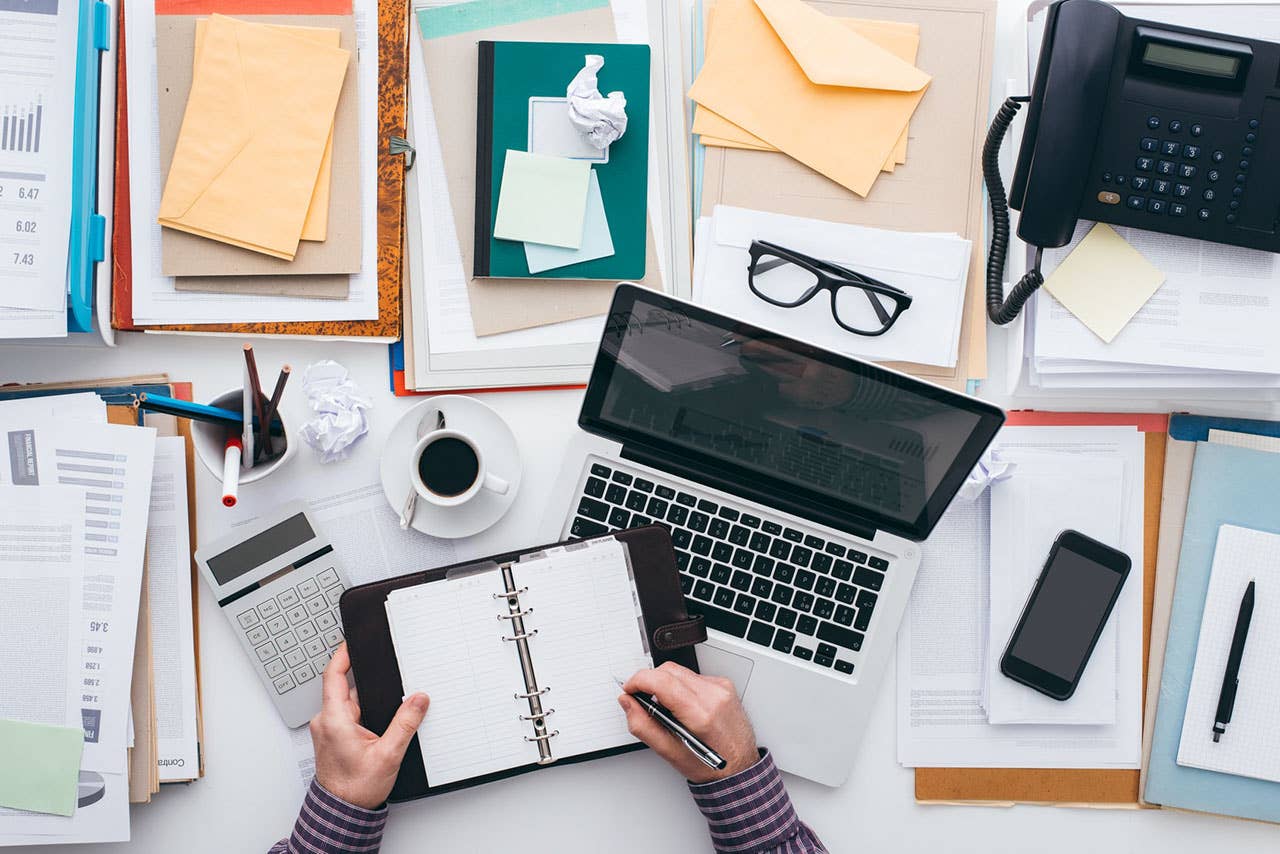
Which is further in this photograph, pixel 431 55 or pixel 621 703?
pixel 431 55

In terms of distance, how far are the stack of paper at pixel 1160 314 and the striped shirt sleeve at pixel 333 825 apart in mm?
841

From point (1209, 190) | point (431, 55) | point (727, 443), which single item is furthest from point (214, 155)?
point (1209, 190)

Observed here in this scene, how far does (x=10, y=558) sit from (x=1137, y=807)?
1.23 meters

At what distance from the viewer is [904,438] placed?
2.68ft

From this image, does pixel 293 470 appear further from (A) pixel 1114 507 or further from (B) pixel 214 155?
(A) pixel 1114 507

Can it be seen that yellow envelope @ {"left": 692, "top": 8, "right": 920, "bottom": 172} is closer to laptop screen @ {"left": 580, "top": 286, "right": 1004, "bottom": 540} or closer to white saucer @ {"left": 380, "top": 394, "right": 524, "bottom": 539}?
laptop screen @ {"left": 580, "top": 286, "right": 1004, "bottom": 540}

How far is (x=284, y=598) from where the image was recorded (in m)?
0.92

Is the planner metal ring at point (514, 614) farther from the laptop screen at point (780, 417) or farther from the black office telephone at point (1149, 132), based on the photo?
the black office telephone at point (1149, 132)

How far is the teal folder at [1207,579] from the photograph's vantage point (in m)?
0.95

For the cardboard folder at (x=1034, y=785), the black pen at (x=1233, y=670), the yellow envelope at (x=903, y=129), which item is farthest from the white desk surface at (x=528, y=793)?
the yellow envelope at (x=903, y=129)

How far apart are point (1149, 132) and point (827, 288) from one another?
0.35 m

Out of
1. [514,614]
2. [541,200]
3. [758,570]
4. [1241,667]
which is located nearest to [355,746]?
[514,614]

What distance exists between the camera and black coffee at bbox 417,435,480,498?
87 centimetres

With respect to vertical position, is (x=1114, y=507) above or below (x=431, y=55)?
below
